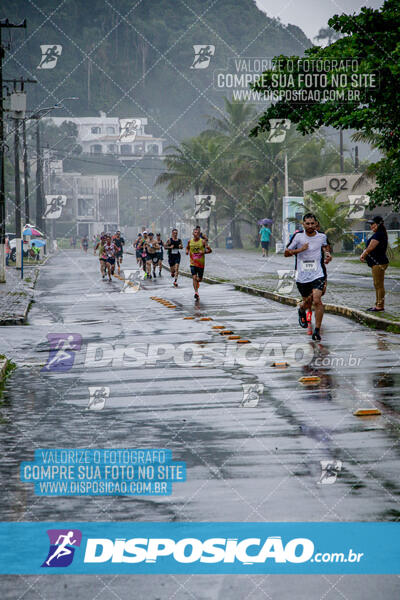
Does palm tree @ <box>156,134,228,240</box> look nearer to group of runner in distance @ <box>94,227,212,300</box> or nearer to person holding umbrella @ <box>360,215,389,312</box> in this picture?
group of runner in distance @ <box>94,227,212,300</box>

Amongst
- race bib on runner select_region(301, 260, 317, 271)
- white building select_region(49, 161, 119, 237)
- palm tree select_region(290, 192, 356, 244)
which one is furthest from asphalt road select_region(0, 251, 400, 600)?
white building select_region(49, 161, 119, 237)

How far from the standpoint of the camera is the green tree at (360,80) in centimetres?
2219

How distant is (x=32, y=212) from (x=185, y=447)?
126m

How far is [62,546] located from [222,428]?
3.38m

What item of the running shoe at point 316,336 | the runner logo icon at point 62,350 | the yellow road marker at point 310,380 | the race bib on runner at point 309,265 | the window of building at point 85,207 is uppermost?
the race bib on runner at point 309,265

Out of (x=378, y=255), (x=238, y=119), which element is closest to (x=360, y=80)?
(x=378, y=255)

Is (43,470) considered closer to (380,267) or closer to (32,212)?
(380,267)

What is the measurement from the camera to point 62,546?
495cm

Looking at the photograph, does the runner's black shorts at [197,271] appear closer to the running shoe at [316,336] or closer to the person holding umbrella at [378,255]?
the person holding umbrella at [378,255]

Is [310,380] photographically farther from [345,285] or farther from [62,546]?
[345,285]

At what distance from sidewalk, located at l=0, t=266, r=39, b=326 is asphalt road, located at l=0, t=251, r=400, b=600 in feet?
7.54

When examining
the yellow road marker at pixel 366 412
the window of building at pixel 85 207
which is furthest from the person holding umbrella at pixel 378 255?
the window of building at pixel 85 207

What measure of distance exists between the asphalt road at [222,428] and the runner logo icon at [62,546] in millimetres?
180

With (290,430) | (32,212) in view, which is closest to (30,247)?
(290,430)
